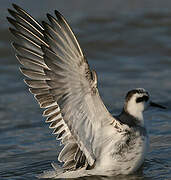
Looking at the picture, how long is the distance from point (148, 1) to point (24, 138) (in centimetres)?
709

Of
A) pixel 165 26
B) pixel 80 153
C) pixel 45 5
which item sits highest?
pixel 45 5

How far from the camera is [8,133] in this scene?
32.3ft

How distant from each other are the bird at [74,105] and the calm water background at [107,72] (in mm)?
359

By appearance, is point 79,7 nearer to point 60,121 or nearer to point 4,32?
point 4,32

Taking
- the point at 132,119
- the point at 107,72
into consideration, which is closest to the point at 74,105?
Result: the point at 132,119

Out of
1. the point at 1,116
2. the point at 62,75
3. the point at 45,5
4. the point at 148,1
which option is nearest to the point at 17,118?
the point at 1,116

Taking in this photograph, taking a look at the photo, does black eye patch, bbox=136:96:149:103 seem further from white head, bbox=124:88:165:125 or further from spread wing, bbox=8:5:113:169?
spread wing, bbox=8:5:113:169

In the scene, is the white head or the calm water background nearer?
the white head

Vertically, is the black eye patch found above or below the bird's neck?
above

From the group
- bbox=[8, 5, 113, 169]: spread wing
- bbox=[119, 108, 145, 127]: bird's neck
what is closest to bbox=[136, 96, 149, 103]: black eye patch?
bbox=[119, 108, 145, 127]: bird's neck

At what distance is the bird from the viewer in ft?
23.3

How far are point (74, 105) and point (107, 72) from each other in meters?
5.35

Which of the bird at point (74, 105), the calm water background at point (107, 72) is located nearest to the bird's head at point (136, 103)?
the bird at point (74, 105)

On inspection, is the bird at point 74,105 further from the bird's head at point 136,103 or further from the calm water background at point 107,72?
the calm water background at point 107,72
